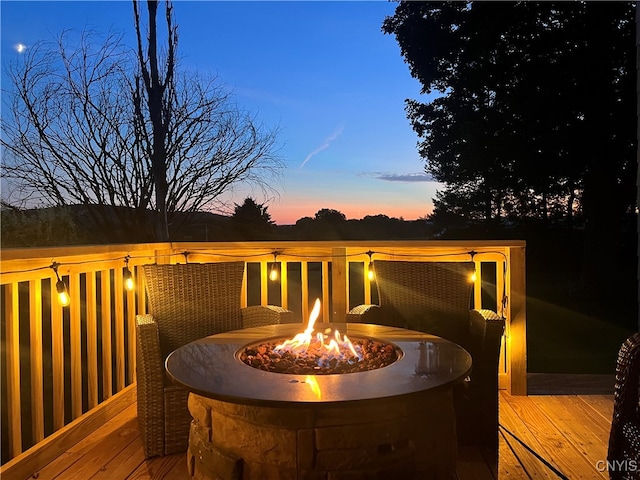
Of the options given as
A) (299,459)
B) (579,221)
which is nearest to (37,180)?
(299,459)

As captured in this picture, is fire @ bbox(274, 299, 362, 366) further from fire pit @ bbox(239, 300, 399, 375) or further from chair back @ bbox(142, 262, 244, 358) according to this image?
chair back @ bbox(142, 262, 244, 358)

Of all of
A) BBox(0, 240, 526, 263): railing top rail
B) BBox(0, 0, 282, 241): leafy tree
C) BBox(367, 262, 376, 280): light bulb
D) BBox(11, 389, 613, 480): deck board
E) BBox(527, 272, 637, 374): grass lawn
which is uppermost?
BBox(0, 0, 282, 241): leafy tree

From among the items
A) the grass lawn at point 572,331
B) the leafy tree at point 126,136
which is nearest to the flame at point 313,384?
the leafy tree at point 126,136

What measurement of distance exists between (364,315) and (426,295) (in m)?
0.43

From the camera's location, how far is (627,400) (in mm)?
1553

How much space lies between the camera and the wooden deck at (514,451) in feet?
7.18

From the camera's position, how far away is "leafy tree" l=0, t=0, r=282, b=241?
386 cm

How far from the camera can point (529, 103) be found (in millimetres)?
6805

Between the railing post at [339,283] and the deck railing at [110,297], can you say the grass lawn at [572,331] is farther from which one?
the railing post at [339,283]

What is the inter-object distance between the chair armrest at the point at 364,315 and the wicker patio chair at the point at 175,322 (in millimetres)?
327

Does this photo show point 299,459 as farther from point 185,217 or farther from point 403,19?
point 403,19

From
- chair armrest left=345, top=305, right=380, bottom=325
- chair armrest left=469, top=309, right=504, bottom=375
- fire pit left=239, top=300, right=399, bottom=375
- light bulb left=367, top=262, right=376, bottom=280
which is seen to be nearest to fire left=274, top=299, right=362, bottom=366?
fire pit left=239, top=300, right=399, bottom=375

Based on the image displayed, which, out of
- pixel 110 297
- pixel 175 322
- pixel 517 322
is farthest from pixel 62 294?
pixel 517 322

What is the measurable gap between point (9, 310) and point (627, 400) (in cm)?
252
